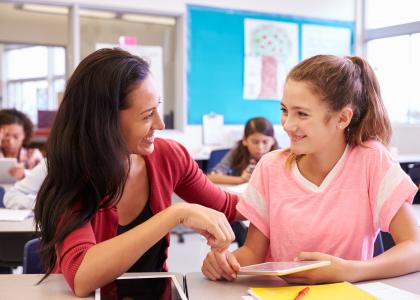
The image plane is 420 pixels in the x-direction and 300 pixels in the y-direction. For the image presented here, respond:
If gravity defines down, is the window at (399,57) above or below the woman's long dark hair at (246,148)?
above

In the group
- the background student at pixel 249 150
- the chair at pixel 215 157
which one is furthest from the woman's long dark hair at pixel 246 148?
the chair at pixel 215 157

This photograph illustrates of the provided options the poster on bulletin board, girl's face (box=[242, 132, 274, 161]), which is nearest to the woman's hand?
girl's face (box=[242, 132, 274, 161])

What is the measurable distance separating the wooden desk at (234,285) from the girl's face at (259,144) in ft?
8.02

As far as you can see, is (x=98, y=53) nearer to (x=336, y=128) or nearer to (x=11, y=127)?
(x=336, y=128)

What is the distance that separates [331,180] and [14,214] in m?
1.50

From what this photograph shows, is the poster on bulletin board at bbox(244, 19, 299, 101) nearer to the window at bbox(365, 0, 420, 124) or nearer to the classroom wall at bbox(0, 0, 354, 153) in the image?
the classroom wall at bbox(0, 0, 354, 153)

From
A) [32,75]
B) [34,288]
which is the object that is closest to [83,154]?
[34,288]

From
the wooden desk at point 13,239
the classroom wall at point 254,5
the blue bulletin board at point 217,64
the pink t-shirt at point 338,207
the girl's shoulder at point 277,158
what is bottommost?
the wooden desk at point 13,239

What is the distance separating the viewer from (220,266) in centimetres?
113

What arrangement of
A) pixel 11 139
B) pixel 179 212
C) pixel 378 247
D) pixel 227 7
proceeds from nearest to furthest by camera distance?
pixel 179 212 < pixel 378 247 < pixel 11 139 < pixel 227 7

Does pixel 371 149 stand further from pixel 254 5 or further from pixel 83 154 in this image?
pixel 254 5

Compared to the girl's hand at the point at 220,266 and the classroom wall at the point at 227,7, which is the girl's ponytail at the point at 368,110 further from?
the classroom wall at the point at 227,7

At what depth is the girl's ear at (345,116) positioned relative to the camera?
1.32 metres

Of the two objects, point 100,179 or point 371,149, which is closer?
point 100,179
